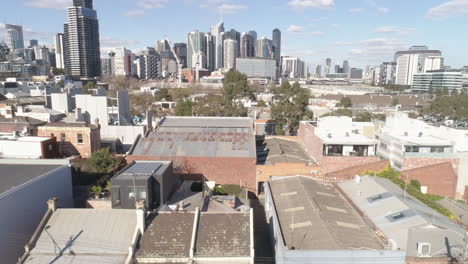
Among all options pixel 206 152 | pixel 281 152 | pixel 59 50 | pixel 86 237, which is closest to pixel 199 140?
pixel 206 152

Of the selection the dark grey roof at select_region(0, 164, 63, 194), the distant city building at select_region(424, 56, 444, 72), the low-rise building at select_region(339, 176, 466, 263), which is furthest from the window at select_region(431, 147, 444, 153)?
the distant city building at select_region(424, 56, 444, 72)

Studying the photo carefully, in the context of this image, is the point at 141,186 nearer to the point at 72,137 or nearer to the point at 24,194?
the point at 24,194

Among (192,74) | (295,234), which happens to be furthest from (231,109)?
(192,74)

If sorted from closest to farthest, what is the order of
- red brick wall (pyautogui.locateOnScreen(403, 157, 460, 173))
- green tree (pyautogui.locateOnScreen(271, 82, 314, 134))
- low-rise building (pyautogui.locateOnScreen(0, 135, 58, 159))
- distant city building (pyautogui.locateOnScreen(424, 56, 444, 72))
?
low-rise building (pyautogui.locateOnScreen(0, 135, 58, 159)), red brick wall (pyautogui.locateOnScreen(403, 157, 460, 173)), green tree (pyautogui.locateOnScreen(271, 82, 314, 134)), distant city building (pyautogui.locateOnScreen(424, 56, 444, 72))

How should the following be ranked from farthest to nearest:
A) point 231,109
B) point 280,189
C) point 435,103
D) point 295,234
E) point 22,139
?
point 435,103, point 231,109, point 22,139, point 280,189, point 295,234

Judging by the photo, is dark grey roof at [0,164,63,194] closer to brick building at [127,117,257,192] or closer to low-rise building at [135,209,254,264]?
brick building at [127,117,257,192]

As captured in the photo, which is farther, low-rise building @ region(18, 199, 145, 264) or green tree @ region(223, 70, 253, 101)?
green tree @ region(223, 70, 253, 101)

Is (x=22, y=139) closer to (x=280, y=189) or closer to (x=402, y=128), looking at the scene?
(x=280, y=189)
